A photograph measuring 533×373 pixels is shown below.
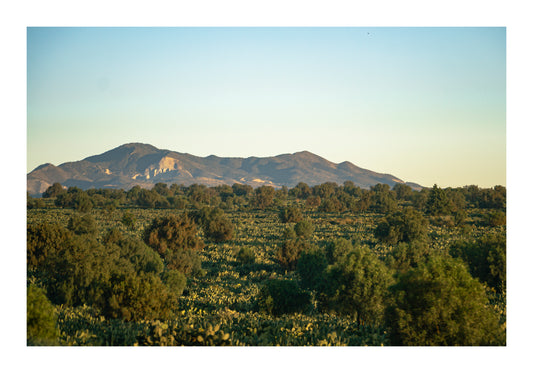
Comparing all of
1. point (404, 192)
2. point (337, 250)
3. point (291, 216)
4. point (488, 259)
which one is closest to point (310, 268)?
point (337, 250)

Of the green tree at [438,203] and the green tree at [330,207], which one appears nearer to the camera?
the green tree at [438,203]

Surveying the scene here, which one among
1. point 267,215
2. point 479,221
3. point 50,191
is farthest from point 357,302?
point 50,191

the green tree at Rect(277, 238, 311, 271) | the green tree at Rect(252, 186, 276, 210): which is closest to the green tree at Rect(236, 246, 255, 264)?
the green tree at Rect(277, 238, 311, 271)

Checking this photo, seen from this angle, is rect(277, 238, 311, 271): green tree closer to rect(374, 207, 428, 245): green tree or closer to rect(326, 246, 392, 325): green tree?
rect(374, 207, 428, 245): green tree

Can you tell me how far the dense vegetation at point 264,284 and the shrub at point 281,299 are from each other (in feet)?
0.23

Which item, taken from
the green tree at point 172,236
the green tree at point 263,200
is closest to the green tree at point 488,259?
the green tree at point 172,236

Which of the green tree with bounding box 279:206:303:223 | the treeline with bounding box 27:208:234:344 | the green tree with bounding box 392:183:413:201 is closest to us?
the treeline with bounding box 27:208:234:344

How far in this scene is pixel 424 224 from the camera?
215 feet

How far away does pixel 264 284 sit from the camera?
40000 millimetres

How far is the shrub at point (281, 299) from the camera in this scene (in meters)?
28.1

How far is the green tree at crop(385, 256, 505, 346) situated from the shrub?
1054 centimetres

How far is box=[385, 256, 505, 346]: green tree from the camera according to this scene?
17.4 meters

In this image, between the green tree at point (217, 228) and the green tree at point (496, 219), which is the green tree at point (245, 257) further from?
the green tree at point (496, 219)
